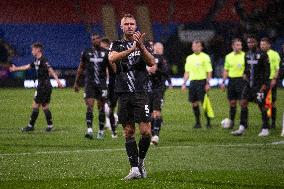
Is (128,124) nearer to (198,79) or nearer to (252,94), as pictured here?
(252,94)

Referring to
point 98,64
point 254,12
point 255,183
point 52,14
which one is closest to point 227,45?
point 254,12

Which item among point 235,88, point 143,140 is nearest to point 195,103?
point 235,88

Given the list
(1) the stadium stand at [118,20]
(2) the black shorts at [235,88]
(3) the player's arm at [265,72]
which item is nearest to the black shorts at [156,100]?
(3) the player's arm at [265,72]

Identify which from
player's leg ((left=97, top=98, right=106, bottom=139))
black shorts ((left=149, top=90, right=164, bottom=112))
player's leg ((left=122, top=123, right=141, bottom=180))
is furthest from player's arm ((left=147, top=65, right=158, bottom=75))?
player's leg ((left=122, top=123, right=141, bottom=180))

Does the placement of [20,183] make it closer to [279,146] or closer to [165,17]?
[279,146]

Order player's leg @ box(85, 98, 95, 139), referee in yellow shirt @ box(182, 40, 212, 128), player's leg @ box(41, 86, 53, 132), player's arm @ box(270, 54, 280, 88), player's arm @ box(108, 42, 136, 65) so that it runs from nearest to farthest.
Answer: player's arm @ box(108, 42, 136, 65)
player's leg @ box(85, 98, 95, 139)
player's arm @ box(270, 54, 280, 88)
player's leg @ box(41, 86, 53, 132)
referee in yellow shirt @ box(182, 40, 212, 128)

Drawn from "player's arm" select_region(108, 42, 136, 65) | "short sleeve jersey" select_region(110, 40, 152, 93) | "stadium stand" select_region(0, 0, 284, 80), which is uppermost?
"stadium stand" select_region(0, 0, 284, 80)

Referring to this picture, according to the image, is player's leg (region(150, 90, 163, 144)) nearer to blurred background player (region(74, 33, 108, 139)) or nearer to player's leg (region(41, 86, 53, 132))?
blurred background player (region(74, 33, 108, 139))

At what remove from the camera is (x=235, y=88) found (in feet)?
77.7

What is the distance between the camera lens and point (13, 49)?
53375mm

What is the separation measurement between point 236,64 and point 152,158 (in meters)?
8.81

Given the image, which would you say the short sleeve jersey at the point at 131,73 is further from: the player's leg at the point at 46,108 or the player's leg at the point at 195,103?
the player's leg at the point at 195,103

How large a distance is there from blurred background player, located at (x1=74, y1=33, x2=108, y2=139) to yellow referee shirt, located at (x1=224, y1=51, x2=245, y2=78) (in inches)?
180

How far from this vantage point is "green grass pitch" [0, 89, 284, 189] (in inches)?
468
